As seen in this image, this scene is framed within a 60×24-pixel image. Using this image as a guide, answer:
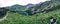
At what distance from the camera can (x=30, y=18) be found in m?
1.17

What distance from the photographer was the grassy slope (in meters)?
1.15

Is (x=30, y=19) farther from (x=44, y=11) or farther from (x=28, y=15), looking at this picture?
(x=44, y=11)

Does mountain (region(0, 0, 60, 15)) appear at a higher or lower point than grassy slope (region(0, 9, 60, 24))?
higher

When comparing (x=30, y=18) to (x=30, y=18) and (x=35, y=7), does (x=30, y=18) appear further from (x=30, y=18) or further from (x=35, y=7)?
(x=35, y=7)

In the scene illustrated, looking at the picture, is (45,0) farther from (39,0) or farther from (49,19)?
(49,19)

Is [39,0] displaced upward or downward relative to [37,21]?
upward

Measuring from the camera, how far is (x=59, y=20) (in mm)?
1207

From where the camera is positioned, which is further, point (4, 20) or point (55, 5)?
point (55, 5)

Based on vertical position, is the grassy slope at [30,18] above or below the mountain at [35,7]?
below

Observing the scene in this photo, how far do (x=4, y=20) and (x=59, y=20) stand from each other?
447mm

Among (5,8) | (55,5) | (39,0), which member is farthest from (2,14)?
(55,5)

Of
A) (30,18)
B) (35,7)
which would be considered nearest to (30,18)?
(30,18)

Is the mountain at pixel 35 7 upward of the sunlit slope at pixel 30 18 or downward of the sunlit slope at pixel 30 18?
upward

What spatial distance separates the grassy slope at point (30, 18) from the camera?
1146 millimetres
